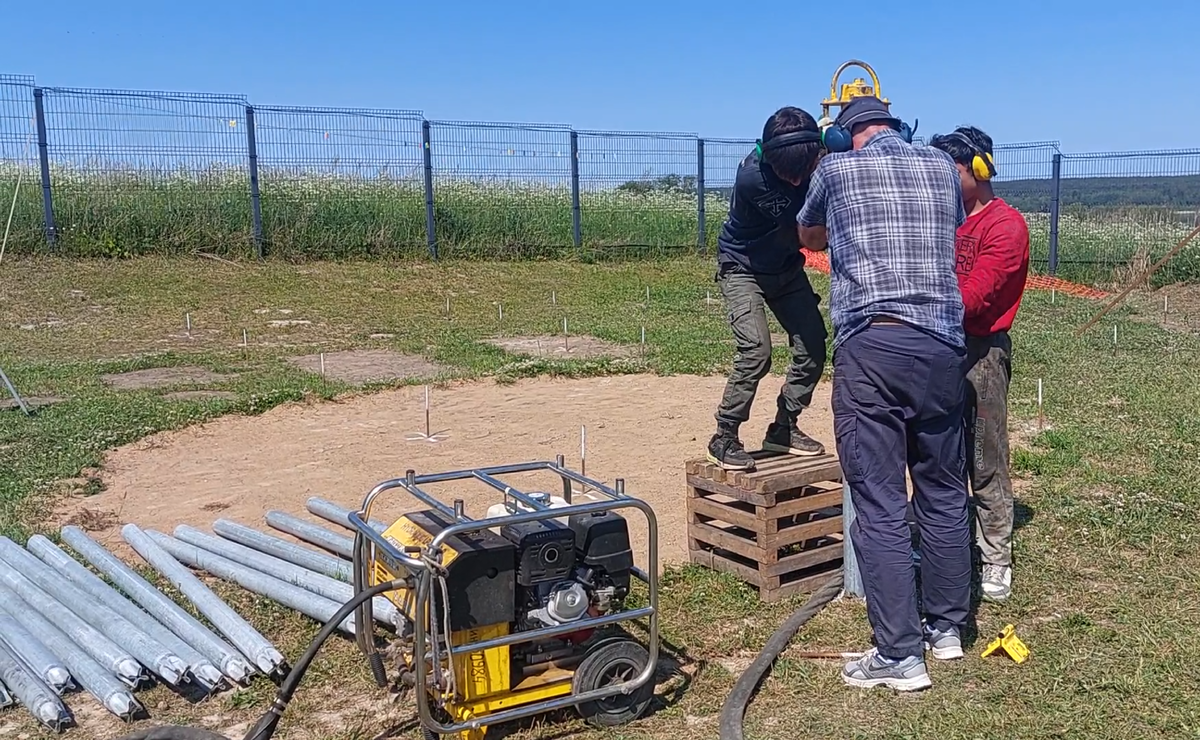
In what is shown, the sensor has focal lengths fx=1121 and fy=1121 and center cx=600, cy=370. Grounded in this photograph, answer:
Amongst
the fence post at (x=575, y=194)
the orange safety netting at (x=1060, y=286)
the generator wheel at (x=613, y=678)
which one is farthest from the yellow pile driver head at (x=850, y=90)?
the fence post at (x=575, y=194)

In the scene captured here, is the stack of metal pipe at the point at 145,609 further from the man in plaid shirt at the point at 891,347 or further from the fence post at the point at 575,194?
the fence post at the point at 575,194

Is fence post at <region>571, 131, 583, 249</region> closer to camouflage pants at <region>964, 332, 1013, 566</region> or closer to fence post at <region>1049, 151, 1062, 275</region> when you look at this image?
fence post at <region>1049, 151, 1062, 275</region>

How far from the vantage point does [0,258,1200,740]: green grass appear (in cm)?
402

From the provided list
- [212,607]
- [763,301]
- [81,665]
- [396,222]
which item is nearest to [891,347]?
[763,301]

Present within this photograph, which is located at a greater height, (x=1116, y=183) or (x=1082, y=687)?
(x=1116, y=183)

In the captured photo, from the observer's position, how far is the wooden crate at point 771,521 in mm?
5094

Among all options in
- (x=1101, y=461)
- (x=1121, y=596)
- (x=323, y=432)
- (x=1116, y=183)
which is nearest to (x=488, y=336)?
(x=323, y=432)

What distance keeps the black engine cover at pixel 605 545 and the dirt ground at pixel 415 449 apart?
181cm

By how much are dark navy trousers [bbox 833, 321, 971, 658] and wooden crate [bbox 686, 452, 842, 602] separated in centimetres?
88

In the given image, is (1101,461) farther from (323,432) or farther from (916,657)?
(323,432)

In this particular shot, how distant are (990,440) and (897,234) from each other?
144 cm

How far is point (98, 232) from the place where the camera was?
16734mm

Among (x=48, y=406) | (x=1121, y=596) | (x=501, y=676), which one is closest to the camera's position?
(x=501, y=676)

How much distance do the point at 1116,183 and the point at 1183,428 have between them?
14646 millimetres
